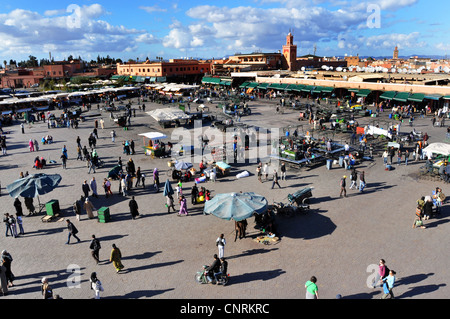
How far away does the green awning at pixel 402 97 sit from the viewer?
36.0 m

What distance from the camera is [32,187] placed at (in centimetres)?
1345

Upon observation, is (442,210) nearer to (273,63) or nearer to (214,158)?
(214,158)

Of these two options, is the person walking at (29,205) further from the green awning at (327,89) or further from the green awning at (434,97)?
the green awning at (327,89)

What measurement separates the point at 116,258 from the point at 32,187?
613 centimetres

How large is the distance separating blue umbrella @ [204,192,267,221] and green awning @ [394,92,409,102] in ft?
102

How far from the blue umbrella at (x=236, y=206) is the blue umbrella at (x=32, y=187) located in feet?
23.2

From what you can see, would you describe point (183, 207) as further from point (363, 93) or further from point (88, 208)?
A: point (363, 93)

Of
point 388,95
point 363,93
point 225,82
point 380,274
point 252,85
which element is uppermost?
point 225,82

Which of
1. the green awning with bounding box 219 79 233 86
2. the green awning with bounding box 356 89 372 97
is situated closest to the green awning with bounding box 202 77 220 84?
the green awning with bounding box 219 79 233 86

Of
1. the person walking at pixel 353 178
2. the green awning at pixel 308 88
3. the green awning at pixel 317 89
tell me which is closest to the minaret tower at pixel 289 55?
the green awning at pixel 308 88

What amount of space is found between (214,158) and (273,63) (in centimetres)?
6165

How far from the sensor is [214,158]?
2094 cm

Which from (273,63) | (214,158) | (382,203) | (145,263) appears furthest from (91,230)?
(273,63)

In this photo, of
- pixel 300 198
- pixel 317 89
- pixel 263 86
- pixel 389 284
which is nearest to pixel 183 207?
pixel 300 198
